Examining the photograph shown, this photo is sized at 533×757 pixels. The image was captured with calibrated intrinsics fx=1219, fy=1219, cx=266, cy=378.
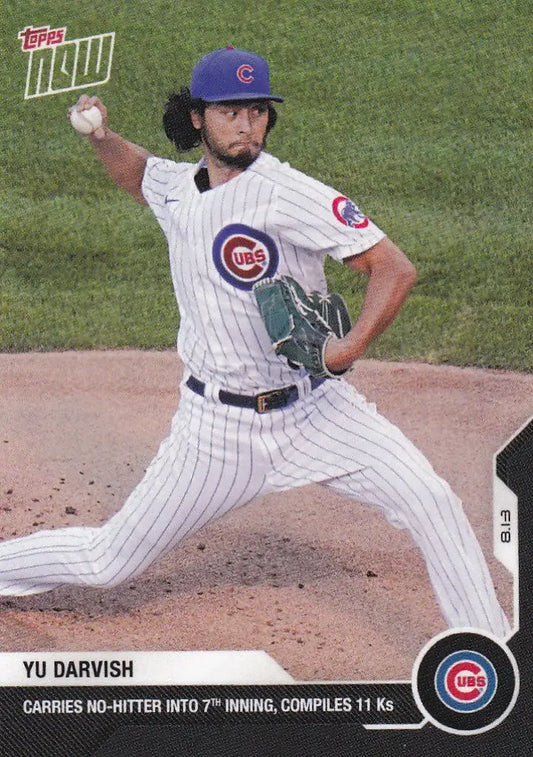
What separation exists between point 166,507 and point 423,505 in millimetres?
722

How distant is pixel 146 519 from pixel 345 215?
1.02 m

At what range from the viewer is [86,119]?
344cm

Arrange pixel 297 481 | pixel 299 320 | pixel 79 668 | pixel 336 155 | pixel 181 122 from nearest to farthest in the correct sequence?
pixel 299 320 < pixel 297 481 < pixel 181 122 < pixel 79 668 < pixel 336 155

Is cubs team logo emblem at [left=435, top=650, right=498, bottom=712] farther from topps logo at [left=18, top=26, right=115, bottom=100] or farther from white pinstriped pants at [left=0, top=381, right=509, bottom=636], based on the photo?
topps logo at [left=18, top=26, right=115, bottom=100]

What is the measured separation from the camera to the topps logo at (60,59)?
371cm

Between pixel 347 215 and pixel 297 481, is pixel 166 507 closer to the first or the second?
pixel 297 481

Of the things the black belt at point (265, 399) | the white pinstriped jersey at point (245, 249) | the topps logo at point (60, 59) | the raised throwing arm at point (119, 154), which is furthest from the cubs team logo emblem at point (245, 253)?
the topps logo at point (60, 59)

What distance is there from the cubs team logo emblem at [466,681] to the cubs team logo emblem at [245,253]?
1.33 meters

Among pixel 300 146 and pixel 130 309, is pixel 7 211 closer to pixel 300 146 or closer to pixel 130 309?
pixel 130 309

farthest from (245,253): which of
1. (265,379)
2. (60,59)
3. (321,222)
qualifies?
(60,59)

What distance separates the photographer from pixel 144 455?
4.20 metres

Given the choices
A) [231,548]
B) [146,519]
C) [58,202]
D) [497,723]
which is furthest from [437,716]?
[58,202]

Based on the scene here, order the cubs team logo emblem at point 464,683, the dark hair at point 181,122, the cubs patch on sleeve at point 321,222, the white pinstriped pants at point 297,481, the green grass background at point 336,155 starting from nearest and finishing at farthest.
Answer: the cubs patch on sleeve at point 321,222 → the white pinstriped pants at point 297,481 → the dark hair at point 181,122 → the cubs team logo emblem at point 464,683 → the green grass background at point 336,155

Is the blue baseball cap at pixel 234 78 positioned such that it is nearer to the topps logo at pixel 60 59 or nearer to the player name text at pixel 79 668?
the topps logo at pixel 60 59
